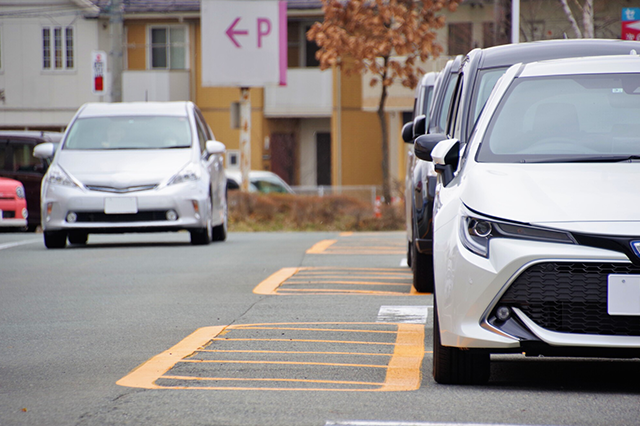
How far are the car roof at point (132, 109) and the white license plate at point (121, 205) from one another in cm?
190

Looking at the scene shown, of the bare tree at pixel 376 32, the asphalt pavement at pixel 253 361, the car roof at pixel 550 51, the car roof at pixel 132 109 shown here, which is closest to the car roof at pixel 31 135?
the car roof at pixel 132 109

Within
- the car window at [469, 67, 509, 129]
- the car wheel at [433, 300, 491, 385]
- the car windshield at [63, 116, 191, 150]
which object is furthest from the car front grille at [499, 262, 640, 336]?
the car windshield at [63, 116, 191, 150]

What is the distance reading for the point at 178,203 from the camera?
42.5 ft

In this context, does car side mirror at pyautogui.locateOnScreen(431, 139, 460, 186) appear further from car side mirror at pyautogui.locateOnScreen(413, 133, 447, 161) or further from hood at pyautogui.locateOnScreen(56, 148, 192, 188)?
hood at pyautogui.locateOnScreen(56, 148, 192, 188)

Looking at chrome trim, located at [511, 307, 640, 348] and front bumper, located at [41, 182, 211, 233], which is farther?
front bumper, located at [41, 182, 211, 233]

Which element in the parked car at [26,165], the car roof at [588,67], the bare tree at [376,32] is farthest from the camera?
the bare tree at [376,32]

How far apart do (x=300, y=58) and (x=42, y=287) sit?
1152 inches

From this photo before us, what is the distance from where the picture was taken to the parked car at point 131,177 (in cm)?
1288

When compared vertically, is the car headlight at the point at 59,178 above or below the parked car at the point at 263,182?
above

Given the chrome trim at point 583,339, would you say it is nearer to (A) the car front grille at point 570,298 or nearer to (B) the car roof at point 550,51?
(A) the car front grille at point 570,298

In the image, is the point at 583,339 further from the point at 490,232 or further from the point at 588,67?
the point at 588,67

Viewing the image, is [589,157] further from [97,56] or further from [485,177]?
[97,56]

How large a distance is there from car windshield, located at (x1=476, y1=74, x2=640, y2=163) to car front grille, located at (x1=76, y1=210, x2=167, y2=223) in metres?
7.94

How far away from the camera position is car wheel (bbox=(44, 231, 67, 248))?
13.2 metres
